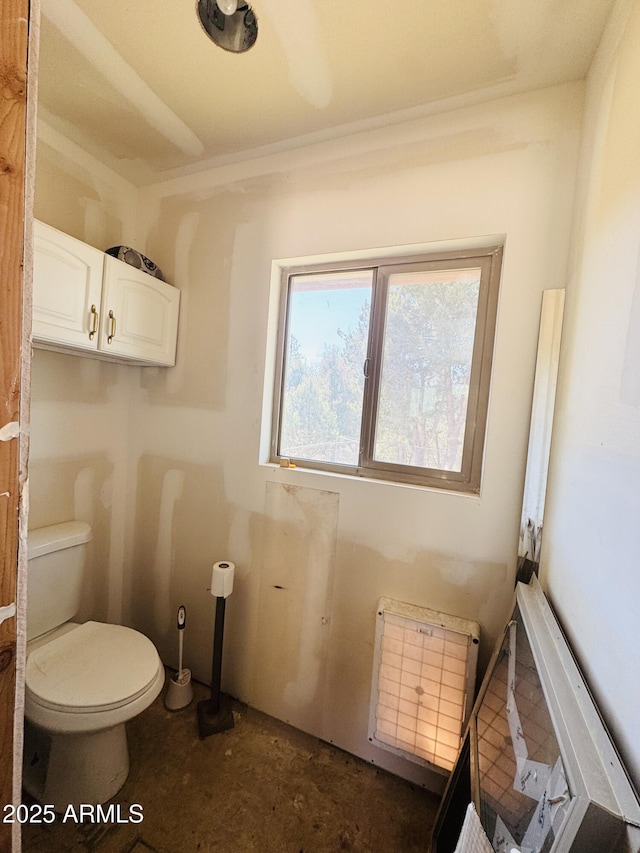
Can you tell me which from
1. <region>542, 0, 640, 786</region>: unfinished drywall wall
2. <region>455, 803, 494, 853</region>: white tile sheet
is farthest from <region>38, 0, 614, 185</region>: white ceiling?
<region>455, 803, 494, 853</region>: white tile sheet

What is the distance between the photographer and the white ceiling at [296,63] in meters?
0.98

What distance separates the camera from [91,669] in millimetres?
1260

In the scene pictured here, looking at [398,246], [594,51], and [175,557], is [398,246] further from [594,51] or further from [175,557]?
[175,557]

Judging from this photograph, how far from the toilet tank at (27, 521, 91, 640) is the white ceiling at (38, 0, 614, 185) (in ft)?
5.81

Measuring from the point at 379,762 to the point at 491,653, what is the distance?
69 centimetres

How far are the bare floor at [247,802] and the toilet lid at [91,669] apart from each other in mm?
432

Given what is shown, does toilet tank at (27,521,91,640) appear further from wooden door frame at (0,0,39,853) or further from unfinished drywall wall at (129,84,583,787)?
wooden door frame at (0,0,39,853)

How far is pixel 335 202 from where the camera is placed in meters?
1.45

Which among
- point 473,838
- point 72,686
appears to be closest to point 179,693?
point 72,686

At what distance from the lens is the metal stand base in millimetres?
1505

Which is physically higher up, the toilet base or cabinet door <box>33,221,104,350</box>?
cabinet door <box>33,221,104,350</box>

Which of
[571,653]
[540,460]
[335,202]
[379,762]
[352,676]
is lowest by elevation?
[379,762]

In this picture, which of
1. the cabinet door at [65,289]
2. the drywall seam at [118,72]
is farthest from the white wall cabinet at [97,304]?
the drywall seam at [118,72]

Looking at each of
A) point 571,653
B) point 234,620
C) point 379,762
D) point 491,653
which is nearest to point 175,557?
→ point 234,620
